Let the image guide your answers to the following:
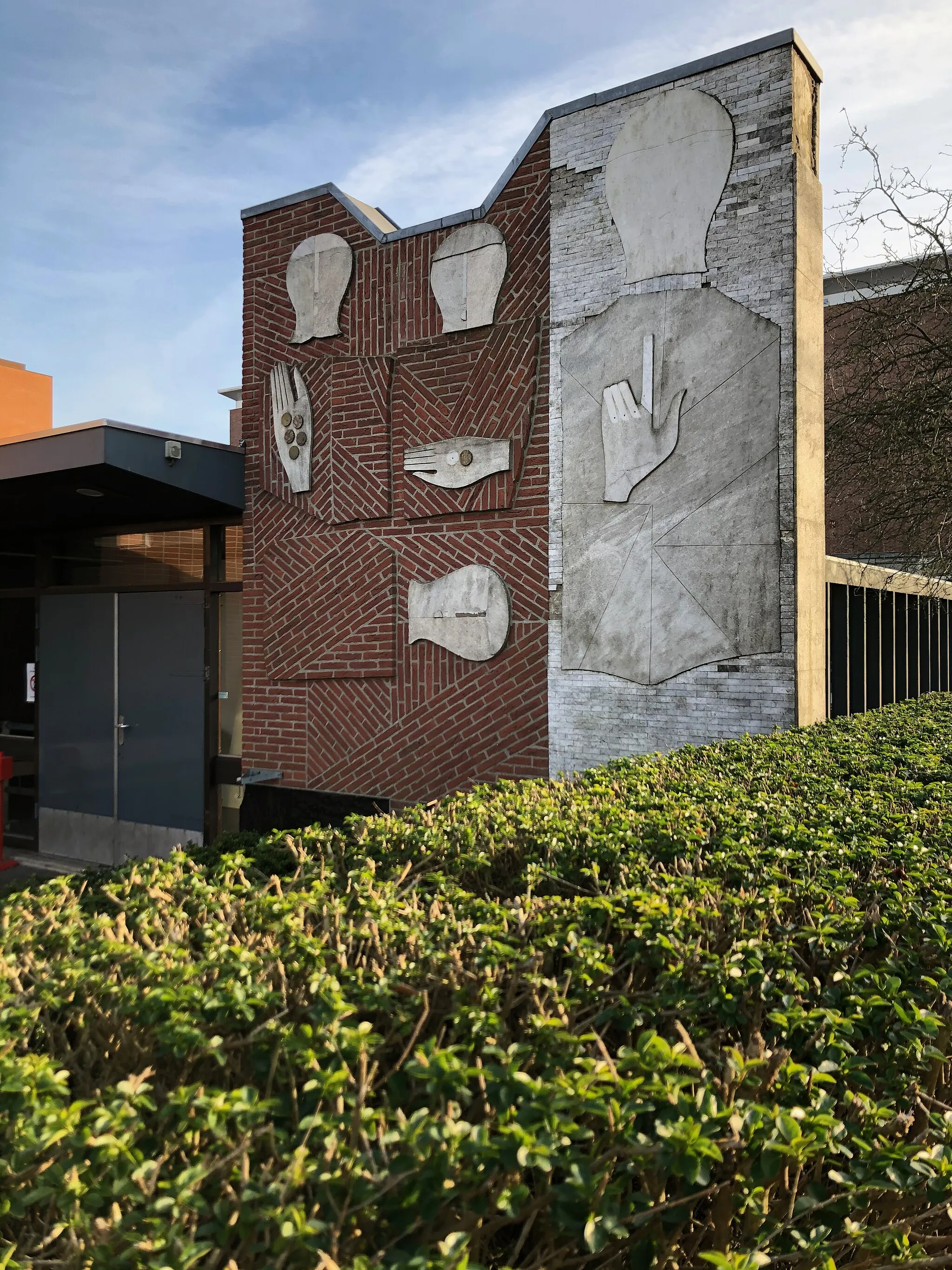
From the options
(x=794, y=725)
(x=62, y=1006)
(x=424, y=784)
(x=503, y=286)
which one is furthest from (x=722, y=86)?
(x=62, y=1006)

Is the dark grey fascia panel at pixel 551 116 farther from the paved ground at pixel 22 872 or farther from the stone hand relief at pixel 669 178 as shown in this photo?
the paved ground at pixel 22 872

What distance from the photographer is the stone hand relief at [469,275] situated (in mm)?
7820

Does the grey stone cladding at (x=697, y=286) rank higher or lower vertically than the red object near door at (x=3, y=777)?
higher

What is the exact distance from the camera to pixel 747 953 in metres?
2.17

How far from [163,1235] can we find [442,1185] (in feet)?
1.27

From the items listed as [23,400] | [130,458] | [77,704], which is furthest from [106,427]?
[23,400]

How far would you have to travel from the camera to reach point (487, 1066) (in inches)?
66.4

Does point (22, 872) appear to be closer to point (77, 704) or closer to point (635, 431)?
point (77, 704)

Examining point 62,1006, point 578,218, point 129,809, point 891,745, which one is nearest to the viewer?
point 62,1006

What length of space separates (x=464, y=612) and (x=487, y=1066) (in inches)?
247

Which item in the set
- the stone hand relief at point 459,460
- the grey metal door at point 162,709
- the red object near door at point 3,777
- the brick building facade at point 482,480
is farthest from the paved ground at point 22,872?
the stone hand relief at point 459,460

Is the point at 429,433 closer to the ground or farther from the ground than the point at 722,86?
closer to the ground

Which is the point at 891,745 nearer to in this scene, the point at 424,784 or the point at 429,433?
the point at 424,784

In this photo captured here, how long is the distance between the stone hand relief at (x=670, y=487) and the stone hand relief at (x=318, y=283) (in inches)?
97.2
